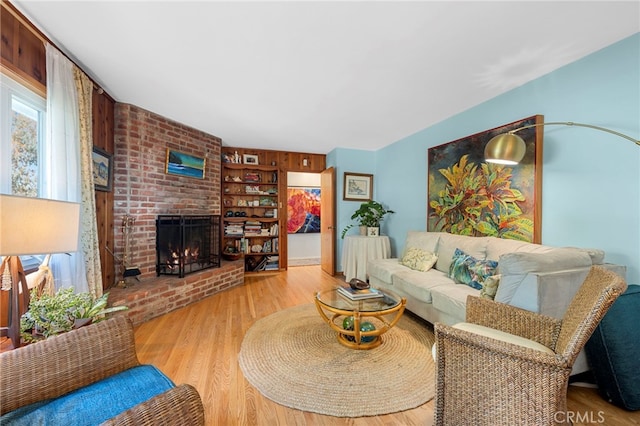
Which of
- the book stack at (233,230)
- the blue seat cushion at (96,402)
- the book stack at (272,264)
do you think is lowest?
the book stack at (272,264)

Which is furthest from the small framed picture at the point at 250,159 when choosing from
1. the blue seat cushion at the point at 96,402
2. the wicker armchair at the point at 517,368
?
the wicker armchair at the point at 517,368

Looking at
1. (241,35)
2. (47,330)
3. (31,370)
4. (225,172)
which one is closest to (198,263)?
(225,172)

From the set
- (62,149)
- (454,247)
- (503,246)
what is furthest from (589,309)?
(62,149)

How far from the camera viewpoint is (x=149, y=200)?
316cm

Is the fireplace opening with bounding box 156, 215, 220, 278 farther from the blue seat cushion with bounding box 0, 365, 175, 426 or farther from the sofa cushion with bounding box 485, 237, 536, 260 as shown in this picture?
the sofa cushion with bounding box 485, 237, 536, 260

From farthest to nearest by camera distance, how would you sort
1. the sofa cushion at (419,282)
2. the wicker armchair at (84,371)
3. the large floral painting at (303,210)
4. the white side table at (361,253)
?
1. the large floral painting at (303,210)
2. the white side table at (361,253)
3. the sofa cushion at (419,282)
4. the wicker armchair at (84,371)

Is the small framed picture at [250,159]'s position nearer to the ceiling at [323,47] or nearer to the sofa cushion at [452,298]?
the ceiling at [323,47]

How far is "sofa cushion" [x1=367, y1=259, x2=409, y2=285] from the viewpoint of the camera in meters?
3.01

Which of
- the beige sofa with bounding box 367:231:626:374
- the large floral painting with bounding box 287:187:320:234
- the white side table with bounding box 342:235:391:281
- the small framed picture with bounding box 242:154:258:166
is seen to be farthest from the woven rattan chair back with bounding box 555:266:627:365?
the large floral painting with bounding box 287:187:320:234

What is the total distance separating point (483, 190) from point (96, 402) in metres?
3.28

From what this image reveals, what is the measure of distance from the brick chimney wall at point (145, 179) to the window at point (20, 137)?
109 centimetres

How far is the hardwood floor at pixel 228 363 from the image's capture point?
1.43 m

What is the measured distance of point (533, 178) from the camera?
89.4 inches

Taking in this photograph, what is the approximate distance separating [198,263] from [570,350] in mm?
3805
